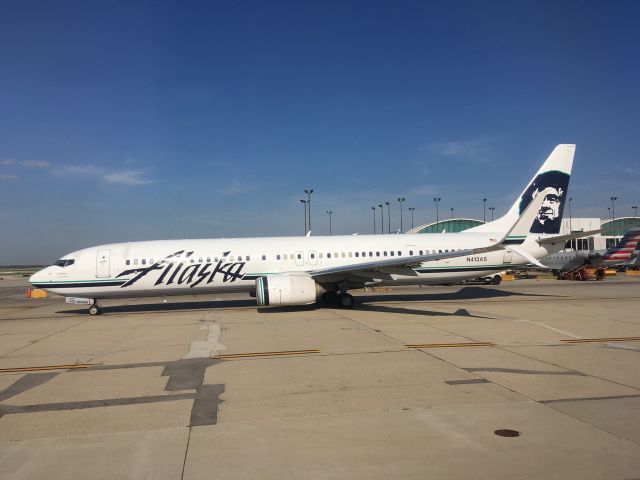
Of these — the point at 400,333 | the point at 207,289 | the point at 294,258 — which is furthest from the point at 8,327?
the point at 400,333

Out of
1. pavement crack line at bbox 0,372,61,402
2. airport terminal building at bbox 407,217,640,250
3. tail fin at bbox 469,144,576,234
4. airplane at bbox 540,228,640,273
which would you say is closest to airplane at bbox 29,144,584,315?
tail fin at bbox 469,144,576,234

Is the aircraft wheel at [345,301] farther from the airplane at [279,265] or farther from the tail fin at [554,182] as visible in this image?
the tail fin at [554,182]

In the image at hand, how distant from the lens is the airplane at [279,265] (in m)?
20.2

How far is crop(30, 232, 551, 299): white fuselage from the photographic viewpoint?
2141 centimetres

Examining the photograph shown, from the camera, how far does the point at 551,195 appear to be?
25.9 metres

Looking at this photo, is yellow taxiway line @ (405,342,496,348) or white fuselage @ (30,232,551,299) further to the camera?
white fuselage @ (30,232,551,299)

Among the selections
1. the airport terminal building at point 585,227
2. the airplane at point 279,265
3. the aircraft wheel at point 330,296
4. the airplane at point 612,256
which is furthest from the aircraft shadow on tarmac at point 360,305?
the airport terminal building at point 585,227

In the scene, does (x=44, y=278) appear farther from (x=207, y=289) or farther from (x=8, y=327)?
(x=207, y=289)

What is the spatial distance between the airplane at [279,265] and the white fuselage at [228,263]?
0.05m

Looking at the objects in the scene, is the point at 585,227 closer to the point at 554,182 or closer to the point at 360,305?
the point at 554,182

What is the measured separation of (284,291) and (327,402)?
1184cm

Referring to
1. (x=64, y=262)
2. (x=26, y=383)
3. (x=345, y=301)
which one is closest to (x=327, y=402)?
(x=26, y=383)

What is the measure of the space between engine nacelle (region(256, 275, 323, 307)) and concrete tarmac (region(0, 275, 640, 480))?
327cm

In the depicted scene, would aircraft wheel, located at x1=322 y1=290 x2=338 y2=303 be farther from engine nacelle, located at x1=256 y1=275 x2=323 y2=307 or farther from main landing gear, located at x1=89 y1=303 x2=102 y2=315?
main landing gear, located at x1=89 y1=303 x2=102 y2=315
